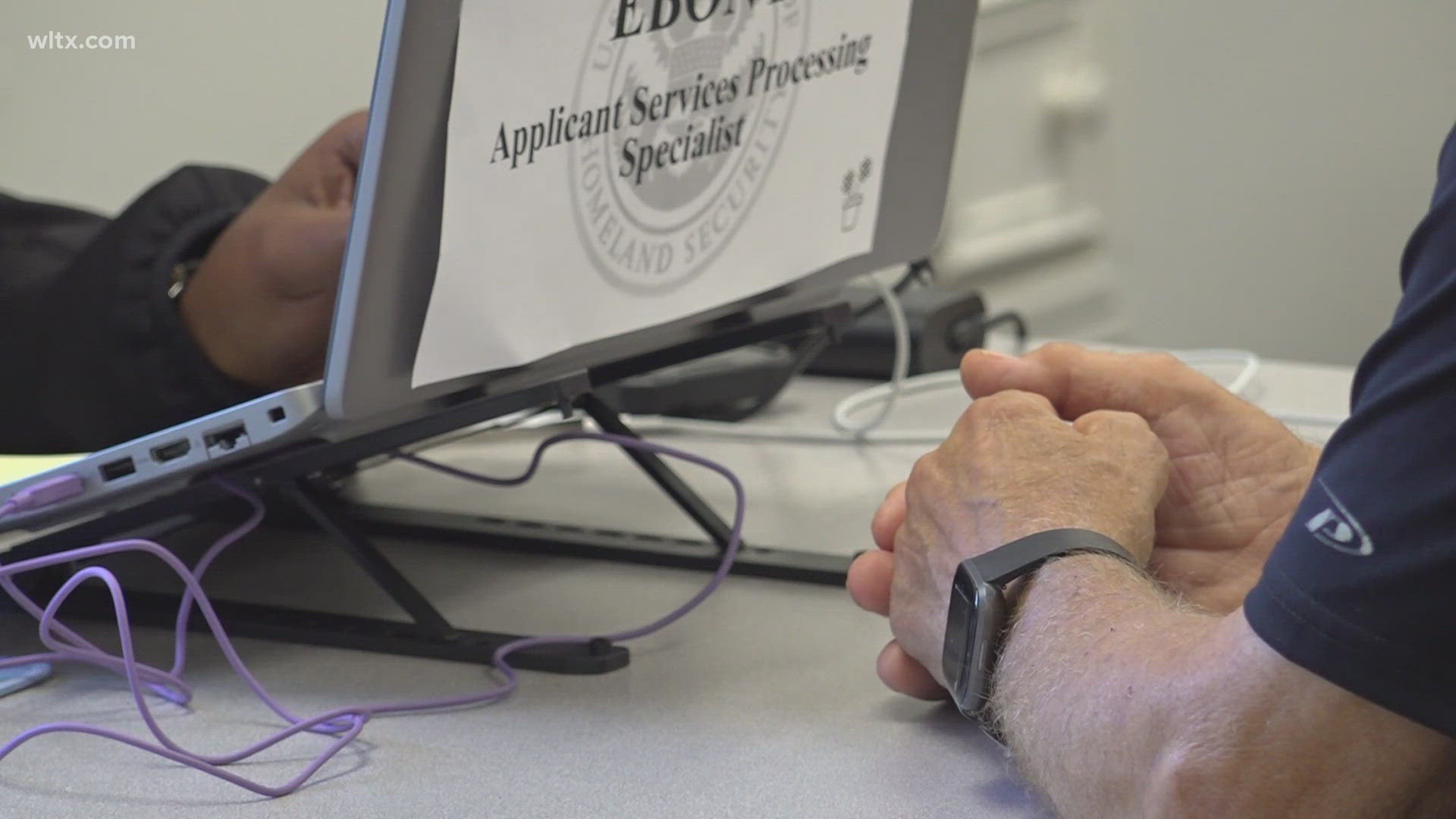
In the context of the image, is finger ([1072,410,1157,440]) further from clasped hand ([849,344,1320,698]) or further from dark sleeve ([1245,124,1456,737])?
dark sleeve ([1245,124,1456,737])

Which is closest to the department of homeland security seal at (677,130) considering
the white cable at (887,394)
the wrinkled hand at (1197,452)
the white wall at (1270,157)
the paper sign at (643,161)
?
the paper sign at (643,161)

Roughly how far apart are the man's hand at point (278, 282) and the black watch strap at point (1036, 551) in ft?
1.23

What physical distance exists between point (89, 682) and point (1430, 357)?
56 cm

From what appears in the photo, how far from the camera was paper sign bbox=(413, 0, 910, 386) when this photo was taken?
0.56m

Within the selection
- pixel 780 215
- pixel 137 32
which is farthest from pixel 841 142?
pixel 137 32

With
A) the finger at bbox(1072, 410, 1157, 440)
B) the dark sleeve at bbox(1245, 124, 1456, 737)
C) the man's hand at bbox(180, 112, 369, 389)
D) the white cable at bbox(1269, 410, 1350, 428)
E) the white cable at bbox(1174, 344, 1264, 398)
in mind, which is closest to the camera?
the dark sleeve at bbox(1245, 124, 1456, 737)

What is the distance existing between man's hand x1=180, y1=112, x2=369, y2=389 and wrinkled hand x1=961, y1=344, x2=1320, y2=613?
13.2 inches

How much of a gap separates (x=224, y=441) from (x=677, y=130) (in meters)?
0.25

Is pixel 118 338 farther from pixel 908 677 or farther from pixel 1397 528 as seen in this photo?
pixel 1397 528

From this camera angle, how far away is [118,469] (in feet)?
1.94

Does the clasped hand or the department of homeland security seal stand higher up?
the department of homeland security seal

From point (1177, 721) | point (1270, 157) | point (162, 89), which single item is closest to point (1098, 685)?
point (1177, 721)

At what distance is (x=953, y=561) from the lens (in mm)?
570

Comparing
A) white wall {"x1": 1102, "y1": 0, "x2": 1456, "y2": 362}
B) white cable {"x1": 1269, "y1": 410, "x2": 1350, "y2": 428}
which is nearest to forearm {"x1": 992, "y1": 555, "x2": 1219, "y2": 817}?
white cable {"x1": 1269, "y1": 410, "x2": 1350, "y2": 428}
